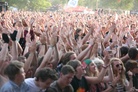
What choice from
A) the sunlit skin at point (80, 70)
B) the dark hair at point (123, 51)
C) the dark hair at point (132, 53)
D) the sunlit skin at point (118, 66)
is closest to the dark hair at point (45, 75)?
the sunlit skin at point (80, 70)

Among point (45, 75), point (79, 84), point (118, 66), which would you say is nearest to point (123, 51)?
point (118, 66)

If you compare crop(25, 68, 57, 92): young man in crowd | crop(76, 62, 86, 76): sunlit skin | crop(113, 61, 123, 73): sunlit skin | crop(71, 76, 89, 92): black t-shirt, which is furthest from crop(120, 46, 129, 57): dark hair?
crop(25, 68, 57, 92): young man in crowd

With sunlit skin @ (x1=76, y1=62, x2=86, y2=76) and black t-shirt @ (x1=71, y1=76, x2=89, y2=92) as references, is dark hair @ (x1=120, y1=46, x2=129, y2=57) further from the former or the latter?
sunlit skin @ (x1=76, y1=62, x2=86, y2=76)

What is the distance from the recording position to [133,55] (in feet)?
20.5

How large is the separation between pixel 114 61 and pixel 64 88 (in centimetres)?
112

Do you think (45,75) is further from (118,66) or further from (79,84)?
(118,66)

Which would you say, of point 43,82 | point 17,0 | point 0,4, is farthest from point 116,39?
point 17,0

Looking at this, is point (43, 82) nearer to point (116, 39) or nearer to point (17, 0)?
point (116, 39)

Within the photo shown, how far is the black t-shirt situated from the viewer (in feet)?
16.1

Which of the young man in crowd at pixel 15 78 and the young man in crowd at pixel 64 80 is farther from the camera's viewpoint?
the young man in crowd at pixel 64 80

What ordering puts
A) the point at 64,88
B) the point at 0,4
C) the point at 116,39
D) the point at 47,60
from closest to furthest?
the point at 64,88, the point at 47,60, the point at 116,39, the point at 0,4

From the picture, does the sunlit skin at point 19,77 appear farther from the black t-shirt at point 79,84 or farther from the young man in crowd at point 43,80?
the black t-shirt at point 79,84

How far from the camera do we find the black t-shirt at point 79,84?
490cm

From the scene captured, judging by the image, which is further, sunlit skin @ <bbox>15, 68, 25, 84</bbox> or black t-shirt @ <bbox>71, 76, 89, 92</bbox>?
black t-shirt @ <bbox>71, 76, 89, 92</bbox>
